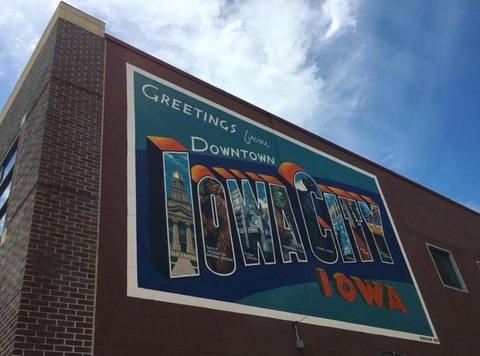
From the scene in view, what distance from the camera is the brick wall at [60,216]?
626 cm

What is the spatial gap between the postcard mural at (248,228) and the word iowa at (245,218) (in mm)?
25

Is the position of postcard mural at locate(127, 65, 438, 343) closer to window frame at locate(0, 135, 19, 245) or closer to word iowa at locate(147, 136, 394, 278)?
word iowa at locate(147, 136, 394, 278)

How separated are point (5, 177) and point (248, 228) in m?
5.10

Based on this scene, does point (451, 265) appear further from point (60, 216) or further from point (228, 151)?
point (60, 216)

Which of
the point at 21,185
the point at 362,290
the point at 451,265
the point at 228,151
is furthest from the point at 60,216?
the point at 451,265

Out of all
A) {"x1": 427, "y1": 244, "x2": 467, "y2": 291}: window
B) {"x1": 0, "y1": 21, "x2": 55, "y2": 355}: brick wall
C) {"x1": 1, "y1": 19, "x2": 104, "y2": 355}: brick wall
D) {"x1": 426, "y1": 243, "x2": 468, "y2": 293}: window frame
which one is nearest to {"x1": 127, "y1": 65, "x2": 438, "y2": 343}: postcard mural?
{"x1": 1, "y1": 19, "x2": 104, "y2": 355}: brick wall

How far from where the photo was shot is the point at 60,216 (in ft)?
23.5

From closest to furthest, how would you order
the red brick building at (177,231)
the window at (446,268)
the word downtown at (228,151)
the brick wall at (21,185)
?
1. the brick wall at (21,185)
2. the red brick building at (177,231)
3. the word downtown at (228,151)
4. the window at (446,268)

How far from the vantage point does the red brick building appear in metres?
6.94

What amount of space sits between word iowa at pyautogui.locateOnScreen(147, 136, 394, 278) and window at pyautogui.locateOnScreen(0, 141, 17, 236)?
114 inches

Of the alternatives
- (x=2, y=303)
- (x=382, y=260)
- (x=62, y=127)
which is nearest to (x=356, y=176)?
(x=382, y=260)

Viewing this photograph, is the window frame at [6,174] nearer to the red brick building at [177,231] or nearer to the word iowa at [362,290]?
the red brick building at [177,231]

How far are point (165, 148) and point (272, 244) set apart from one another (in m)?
3.01

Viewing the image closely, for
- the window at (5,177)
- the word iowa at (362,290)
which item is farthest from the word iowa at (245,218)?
the window at (5,177)
